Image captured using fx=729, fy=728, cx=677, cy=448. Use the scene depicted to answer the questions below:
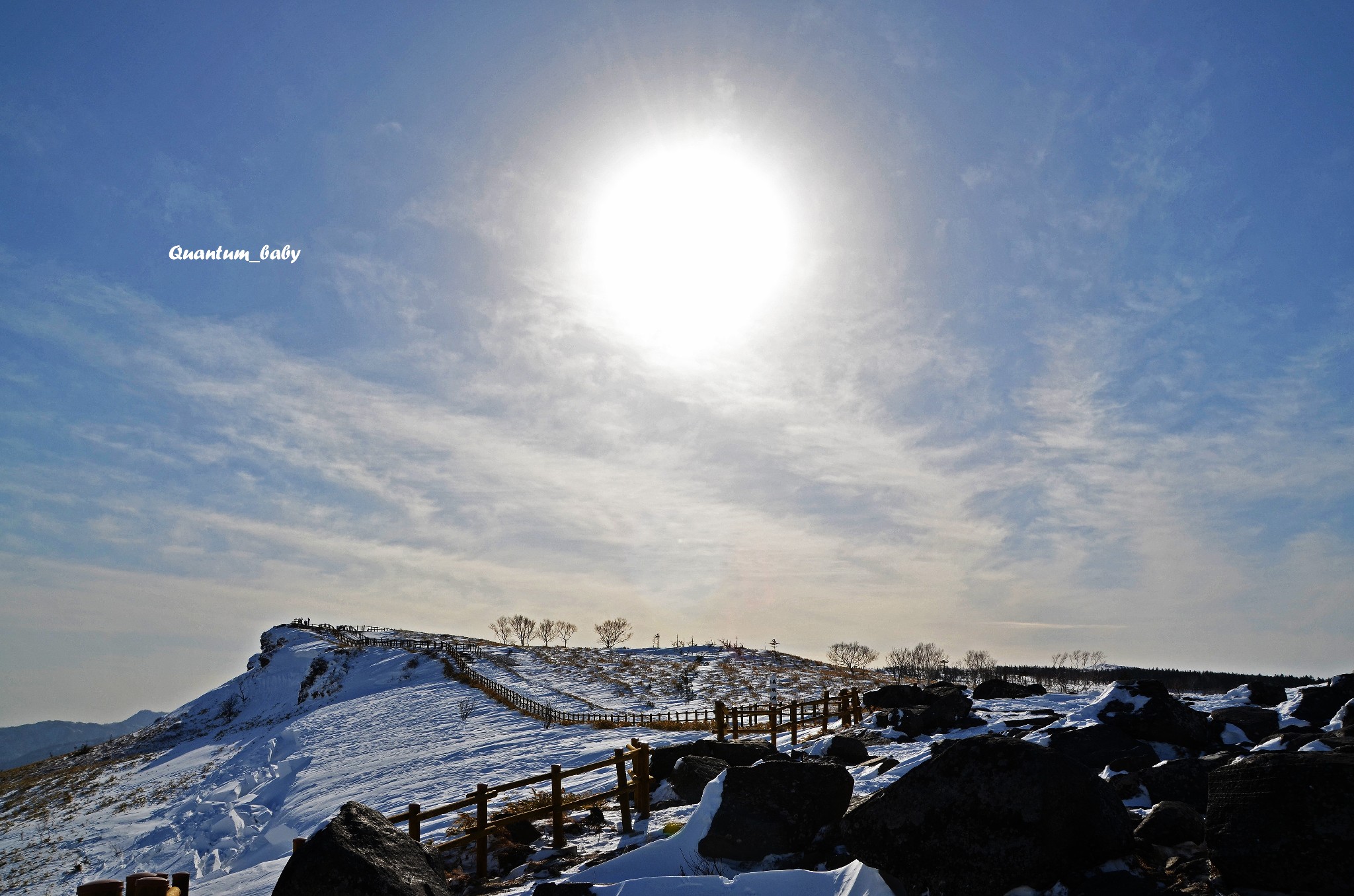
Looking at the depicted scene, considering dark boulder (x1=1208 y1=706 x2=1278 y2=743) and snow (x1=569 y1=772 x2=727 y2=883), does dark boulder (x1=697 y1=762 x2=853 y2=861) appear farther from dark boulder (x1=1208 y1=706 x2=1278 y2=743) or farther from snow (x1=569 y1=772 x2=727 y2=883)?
dark boulder (x1=1208 y1=706 x2=1278 y2=743)

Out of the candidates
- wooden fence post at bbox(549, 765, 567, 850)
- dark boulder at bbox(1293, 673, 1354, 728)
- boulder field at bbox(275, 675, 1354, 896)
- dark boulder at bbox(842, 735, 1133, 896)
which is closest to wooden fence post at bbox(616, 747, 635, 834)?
wooden fence post at bbox(549, 765, 567, 850)

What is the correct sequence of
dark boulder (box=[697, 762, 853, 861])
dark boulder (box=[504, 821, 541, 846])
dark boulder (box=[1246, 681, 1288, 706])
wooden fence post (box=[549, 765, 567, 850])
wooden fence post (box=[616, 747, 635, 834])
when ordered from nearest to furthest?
dark boulder (box=[697, 762, 853, 861]) < wooden fence post (box=[549, 765, 567, 850]) < wooden fence post (box=[616, 747, 635, 834]) < dark boulder (box=[504, 821, 541, 846]) < dark boulder (box=[1246, 681, 1288, 706])

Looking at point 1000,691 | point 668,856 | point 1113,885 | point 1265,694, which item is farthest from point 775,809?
point 1265,694

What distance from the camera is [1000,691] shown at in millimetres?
36281

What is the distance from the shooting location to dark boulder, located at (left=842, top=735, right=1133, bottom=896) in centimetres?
752

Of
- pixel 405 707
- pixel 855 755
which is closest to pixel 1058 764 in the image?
pixel 855 755

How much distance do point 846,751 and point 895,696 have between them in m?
15.5

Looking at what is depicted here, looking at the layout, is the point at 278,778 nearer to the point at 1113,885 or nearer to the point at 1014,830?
the point at 1014,830

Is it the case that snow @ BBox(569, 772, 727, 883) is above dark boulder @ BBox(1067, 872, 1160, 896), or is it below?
below

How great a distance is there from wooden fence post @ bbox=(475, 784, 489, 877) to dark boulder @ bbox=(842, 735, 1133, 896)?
787 cm

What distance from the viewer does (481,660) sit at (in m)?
63.0

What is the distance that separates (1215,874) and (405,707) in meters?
45.0

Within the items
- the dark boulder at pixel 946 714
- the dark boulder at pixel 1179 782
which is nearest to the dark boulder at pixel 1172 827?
the dark boulder at pixel 1179 782

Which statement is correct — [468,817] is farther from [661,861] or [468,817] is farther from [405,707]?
[405,707]
